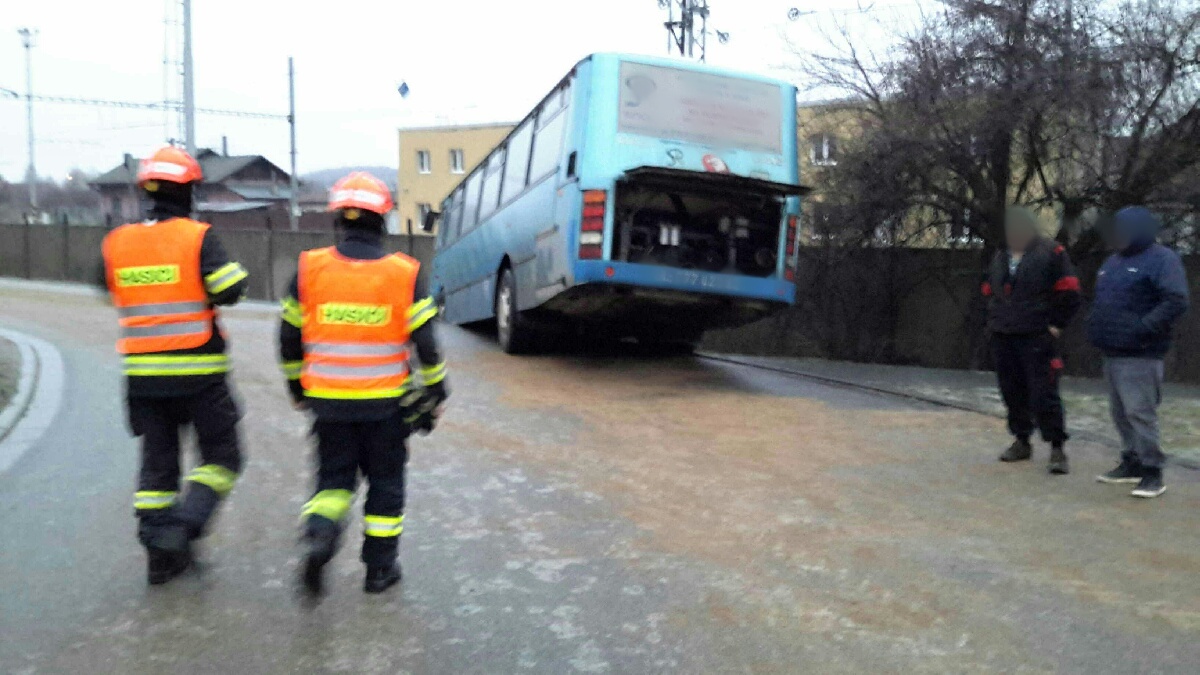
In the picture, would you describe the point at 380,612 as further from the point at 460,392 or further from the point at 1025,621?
the point at 460,392

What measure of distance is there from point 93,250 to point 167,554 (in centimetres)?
2824

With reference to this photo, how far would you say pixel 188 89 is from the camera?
25.0 metres

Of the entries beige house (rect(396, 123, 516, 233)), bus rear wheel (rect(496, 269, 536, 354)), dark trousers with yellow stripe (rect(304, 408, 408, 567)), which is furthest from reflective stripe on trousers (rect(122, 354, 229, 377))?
beige house (rect(396, 123, 516, 233))

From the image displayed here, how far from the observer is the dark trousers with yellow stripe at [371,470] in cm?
412

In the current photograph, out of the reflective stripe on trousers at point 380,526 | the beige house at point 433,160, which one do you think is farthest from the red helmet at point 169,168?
the beige house at point 433,160

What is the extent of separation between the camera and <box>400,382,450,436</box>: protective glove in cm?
419

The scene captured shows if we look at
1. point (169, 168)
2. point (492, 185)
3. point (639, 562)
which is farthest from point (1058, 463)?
point (492, 185)

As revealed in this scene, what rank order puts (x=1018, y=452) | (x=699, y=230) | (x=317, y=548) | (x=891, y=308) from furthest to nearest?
(x=891, y=308), (x=699, y=230), (x=1018, y=452), (x=317, y=548)

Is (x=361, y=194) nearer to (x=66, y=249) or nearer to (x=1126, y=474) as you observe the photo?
(x=1126, y=474)

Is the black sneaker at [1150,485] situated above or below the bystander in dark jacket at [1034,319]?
below

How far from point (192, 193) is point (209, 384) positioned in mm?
817

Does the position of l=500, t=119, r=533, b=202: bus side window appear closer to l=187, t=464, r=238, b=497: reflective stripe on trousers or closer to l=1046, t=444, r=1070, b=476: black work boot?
l=1046, t=444, r=1070, b=476: black work boot

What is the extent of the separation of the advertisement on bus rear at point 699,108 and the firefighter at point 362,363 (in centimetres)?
630

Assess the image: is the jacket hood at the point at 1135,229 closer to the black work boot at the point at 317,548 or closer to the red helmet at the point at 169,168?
the black work boot at the point at 317,548
